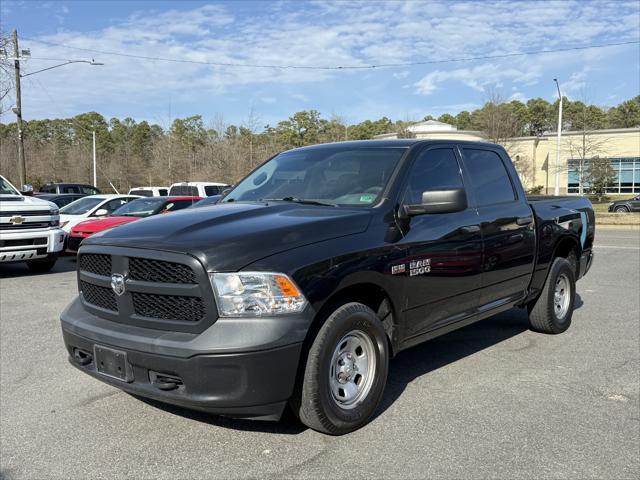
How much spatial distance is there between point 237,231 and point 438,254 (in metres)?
1.63

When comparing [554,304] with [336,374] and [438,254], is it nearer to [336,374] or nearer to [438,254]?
[438,254]

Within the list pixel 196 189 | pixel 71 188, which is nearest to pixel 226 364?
pixel 196 189

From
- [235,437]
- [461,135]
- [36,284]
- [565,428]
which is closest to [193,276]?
[235,437]

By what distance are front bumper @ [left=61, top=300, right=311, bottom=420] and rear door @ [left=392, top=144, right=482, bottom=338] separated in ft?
3.72

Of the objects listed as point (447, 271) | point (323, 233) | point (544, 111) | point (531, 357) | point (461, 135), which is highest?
point (544, 111)

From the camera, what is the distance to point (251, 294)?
3.19 meters

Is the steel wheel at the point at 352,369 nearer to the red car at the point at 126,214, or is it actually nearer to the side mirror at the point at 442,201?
the side mirror at the point at 442,201

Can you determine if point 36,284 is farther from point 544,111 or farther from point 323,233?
point 544,111

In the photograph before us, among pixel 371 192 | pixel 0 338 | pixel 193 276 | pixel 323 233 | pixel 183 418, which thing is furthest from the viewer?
pixel 0 338

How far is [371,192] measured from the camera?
14.0 ft

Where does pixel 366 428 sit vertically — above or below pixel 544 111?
below

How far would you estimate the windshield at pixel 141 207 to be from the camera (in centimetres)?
1350

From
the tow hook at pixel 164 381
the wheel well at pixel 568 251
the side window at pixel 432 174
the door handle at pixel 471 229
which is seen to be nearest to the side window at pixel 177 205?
the wheel well at pixel 568 251

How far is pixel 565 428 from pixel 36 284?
880 cm
